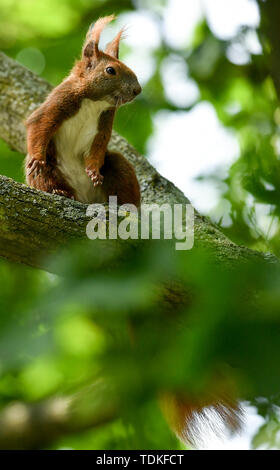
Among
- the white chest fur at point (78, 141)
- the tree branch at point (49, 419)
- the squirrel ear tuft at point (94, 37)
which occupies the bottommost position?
the tree branch at point (49, 419)

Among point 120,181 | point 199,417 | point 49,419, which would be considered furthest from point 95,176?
point 49,419

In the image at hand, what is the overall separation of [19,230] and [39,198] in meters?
0.34

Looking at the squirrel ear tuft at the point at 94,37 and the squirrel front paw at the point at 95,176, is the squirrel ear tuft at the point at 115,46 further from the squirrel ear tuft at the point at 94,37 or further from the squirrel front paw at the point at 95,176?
the squirrel front paw at the point at 95,176

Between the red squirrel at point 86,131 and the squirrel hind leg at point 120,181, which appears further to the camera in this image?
the squirrel hind leg at point 120,181

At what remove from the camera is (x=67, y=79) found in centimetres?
423

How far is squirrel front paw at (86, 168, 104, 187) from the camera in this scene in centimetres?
395

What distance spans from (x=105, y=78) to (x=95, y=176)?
699 mm

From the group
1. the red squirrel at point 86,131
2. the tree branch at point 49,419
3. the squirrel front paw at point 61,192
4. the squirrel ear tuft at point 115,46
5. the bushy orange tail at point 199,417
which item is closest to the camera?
the tree branch at point 49,419

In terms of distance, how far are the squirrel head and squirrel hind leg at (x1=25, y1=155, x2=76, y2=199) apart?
0.61m

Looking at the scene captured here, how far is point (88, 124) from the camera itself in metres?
4.10

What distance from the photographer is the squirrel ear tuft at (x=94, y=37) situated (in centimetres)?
405

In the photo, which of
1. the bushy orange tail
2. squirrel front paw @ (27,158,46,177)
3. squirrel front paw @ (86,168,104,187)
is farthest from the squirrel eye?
the bushy orange tail

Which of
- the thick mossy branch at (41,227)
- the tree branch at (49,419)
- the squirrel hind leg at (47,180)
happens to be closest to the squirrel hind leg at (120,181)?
the squirrel hind leg at (47,180)

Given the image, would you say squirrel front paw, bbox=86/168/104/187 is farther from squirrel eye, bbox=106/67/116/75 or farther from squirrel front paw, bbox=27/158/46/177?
squirrel eye, bbox=106/67/116/75
